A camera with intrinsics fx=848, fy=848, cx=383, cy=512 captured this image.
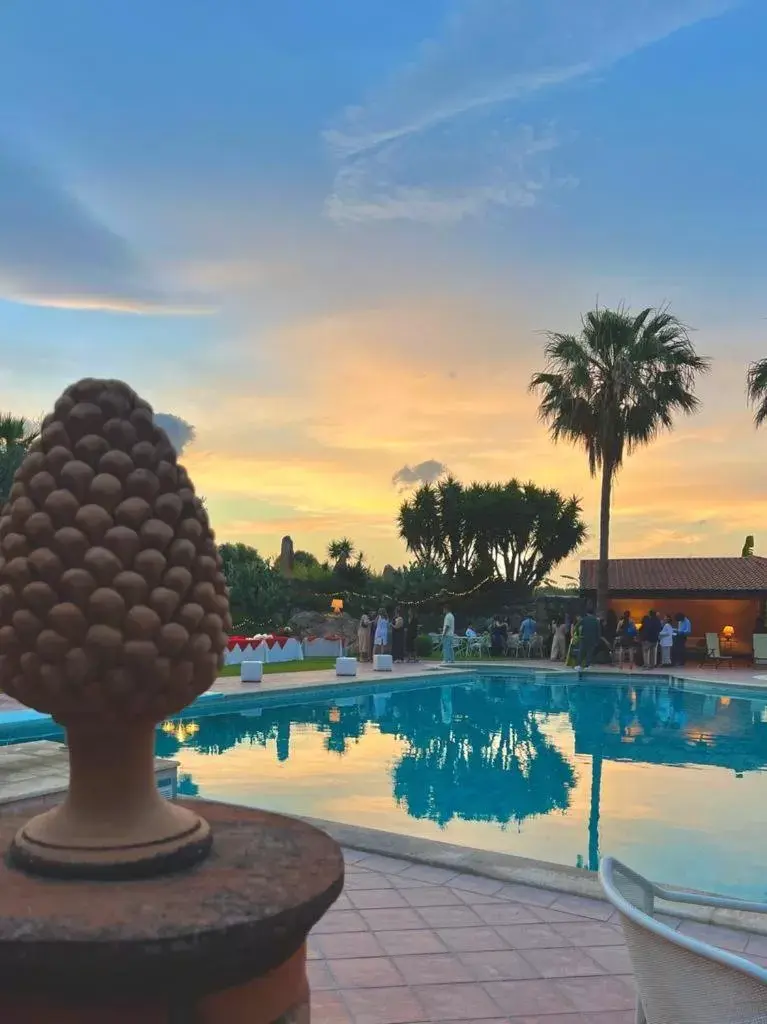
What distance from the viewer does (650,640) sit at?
2248 centimetres

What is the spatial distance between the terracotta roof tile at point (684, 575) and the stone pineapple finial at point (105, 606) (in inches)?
1157

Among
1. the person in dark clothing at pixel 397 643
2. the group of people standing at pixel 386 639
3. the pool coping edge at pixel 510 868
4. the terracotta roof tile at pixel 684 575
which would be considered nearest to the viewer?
the pool coping edge at pixel 510 868

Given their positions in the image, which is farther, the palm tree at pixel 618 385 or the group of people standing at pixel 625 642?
the palm tree at pixel 618 385

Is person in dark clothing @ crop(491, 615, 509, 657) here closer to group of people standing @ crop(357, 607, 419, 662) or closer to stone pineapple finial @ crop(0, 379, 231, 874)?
group of people standing @ crop(357, 607, 419, 662)

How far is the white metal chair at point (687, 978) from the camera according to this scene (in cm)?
216

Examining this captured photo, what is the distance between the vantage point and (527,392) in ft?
85.6

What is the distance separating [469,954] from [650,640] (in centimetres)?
1958

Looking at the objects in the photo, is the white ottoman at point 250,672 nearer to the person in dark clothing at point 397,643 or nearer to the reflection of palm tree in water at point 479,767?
the reflection of palm tree in water at point 479,767

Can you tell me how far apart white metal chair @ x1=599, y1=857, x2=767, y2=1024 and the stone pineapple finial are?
134 cm

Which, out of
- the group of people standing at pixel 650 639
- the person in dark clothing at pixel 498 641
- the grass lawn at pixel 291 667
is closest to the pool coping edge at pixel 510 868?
the grass lawn at pixel 291 667

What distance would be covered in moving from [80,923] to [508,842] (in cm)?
649

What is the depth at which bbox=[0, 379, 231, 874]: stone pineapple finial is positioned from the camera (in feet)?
5.54

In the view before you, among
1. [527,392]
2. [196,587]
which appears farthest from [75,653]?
[527,392]

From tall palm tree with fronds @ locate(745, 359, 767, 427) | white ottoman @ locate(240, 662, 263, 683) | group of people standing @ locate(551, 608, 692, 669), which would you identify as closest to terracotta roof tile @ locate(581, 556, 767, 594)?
group of people standing @ locate(551, 608, 692, 669)
